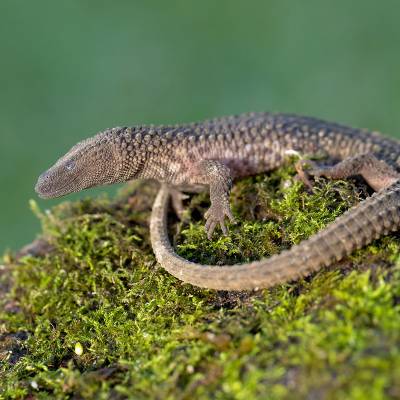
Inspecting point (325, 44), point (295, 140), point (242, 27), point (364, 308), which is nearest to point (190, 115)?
point (242, 27)

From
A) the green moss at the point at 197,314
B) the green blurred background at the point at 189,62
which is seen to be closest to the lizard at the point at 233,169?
the green moss at the point at 197,314

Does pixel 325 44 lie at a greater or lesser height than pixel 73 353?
greater

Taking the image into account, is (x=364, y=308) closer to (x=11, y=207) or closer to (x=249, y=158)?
(x=249, y=158)

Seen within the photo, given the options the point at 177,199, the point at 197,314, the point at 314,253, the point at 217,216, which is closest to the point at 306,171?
the point at 217,216

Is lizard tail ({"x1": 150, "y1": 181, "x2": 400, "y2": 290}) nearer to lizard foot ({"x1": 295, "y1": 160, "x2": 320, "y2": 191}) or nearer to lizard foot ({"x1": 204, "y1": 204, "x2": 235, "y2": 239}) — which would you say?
lizard foot ({"x1": 204, "y1": 204, "x2": 235, "y2": 239})

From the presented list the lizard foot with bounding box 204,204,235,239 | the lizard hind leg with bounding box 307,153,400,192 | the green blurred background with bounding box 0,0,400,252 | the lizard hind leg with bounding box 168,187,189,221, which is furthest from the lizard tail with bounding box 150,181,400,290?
the green blurred background with bounding box 0,0,400,252

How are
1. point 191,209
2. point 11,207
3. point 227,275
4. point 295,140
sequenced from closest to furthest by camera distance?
point 227,275 < point 191,209 < point 295,140 < point 11,207

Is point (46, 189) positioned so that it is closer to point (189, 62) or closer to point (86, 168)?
point (86, 168)
